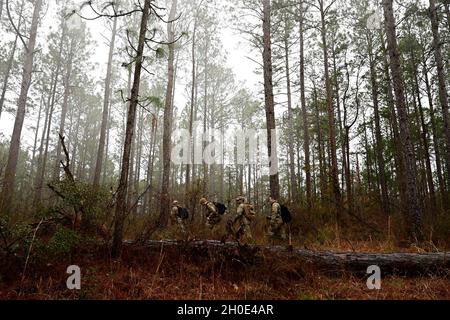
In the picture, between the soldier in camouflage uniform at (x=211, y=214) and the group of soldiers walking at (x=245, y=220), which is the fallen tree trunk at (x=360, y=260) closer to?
the group of soldiers walking at (x=245, y=220)

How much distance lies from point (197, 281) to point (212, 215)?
11.6 feet

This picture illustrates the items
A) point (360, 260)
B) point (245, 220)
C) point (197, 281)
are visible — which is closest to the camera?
point (197, 281)

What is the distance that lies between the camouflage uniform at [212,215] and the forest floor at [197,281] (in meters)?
2.60

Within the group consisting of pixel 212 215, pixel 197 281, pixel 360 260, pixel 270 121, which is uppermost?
pixel 270 121

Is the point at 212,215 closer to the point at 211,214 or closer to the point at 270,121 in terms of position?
the point at 211,214

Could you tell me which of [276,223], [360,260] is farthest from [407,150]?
[276,223]

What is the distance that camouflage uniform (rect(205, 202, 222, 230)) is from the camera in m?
7.60

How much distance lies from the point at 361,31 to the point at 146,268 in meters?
15.8

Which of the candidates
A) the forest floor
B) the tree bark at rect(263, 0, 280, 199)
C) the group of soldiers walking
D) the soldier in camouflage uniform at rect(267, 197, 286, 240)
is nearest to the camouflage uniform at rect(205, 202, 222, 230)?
the group of soldiers walking

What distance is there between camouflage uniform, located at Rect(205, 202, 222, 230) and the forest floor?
102 inches

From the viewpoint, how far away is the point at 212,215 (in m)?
7.72

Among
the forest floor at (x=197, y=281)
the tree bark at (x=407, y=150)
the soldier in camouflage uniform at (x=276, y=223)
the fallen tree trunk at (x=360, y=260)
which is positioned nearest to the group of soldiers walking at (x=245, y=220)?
the soldier in camouflage uniform at (x=276, y=223)
